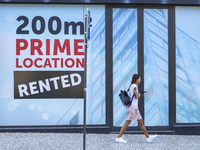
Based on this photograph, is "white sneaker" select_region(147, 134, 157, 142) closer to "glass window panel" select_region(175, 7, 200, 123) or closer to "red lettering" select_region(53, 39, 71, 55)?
"glass window panel" select_region(175, 7, 200, 123)

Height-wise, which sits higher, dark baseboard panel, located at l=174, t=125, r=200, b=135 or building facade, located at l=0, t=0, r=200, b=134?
building facade, located at l=0, t=0, r=200, b=134

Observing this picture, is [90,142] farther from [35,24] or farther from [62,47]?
[35,24]

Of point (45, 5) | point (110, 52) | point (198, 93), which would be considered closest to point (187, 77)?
point (198, 93)

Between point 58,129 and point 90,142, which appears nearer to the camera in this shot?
point 90,142

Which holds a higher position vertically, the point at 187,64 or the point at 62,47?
the point at 62,47

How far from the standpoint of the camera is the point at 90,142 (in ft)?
30.9

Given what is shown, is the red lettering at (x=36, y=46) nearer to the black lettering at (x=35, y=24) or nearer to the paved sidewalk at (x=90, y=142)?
the black lettering at (x=35, y=24)

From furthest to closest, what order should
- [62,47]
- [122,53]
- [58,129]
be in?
1. [122,53]
2. [62,47]
3. [58,129]

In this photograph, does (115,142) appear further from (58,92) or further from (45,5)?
(45,5)

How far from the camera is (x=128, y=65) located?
35.2 feet

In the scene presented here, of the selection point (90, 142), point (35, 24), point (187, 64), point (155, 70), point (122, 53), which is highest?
point (35, 24)

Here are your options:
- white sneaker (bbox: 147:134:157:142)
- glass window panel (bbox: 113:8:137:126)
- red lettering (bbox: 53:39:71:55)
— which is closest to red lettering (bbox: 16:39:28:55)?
red lettering (bbox: 53:39:71:55)

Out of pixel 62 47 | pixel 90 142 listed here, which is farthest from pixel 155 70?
pixel 90 142

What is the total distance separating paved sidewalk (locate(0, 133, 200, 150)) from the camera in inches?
348
